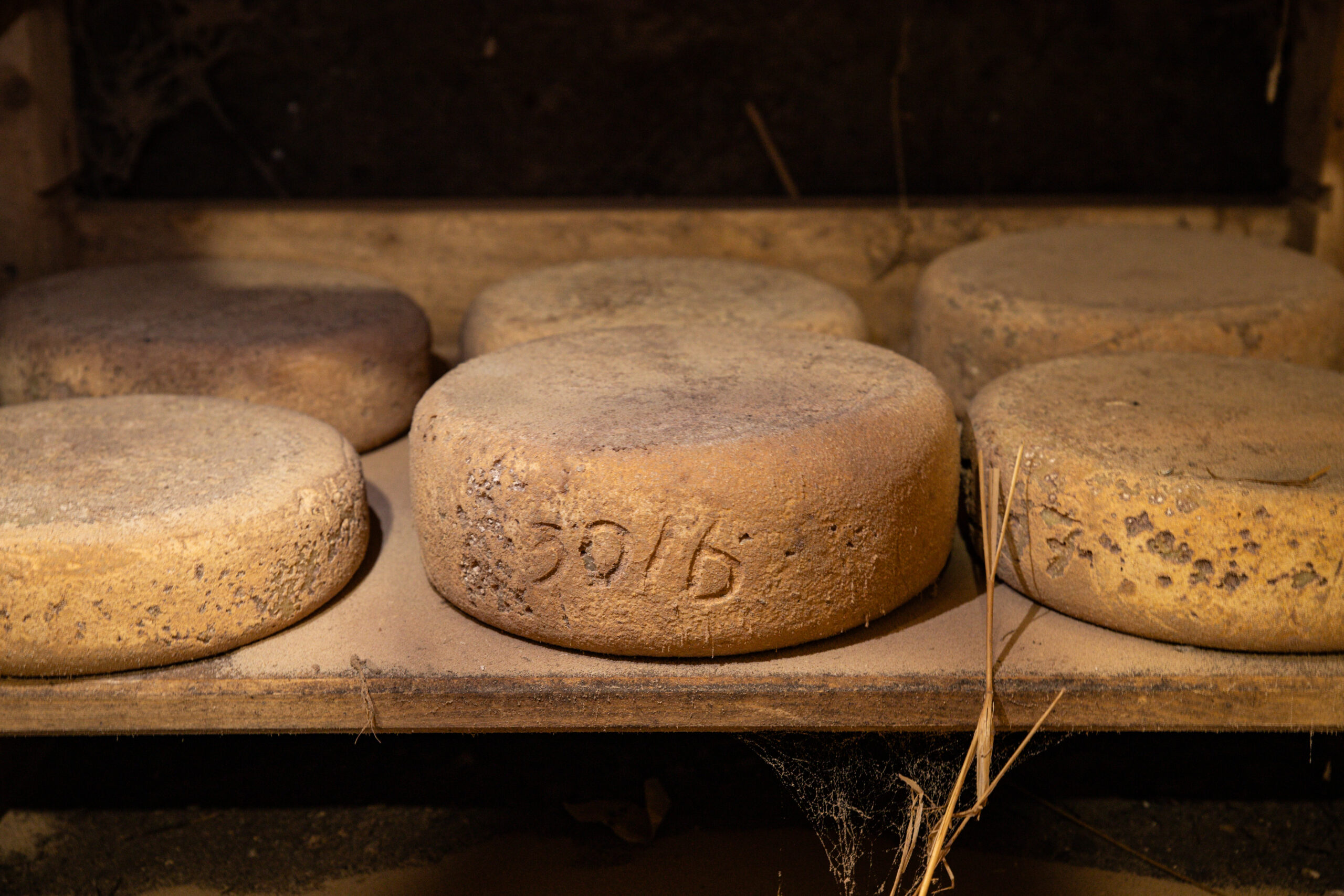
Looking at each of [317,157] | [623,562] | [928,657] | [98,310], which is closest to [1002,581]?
[928,657]

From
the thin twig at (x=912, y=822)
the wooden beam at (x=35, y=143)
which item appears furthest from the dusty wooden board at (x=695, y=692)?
the wooden beam at (x=35, y=143)

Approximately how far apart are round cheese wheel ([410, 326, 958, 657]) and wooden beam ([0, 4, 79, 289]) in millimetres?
1842

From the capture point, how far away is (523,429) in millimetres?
1787

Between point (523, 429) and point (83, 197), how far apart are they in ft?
7.77

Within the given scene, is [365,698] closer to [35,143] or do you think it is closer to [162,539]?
[162,539]

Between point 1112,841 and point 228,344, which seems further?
point 228,344

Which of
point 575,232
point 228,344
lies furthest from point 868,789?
point 575,232

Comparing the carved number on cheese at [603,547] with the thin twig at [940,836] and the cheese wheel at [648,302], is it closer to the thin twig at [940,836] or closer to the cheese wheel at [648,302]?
the thin twig at [940,836]

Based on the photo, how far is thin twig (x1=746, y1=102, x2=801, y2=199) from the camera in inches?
141

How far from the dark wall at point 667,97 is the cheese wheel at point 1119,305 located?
713 mm

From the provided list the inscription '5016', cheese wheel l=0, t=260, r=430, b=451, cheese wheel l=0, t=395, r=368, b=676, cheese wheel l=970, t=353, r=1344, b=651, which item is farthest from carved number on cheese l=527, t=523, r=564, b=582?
cheese wheel l=0, t=260, r=430, b=451

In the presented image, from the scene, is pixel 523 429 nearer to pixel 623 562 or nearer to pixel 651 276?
pixel 623 562

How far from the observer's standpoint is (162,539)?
1.78 meters

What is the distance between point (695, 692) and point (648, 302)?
1.20 m
